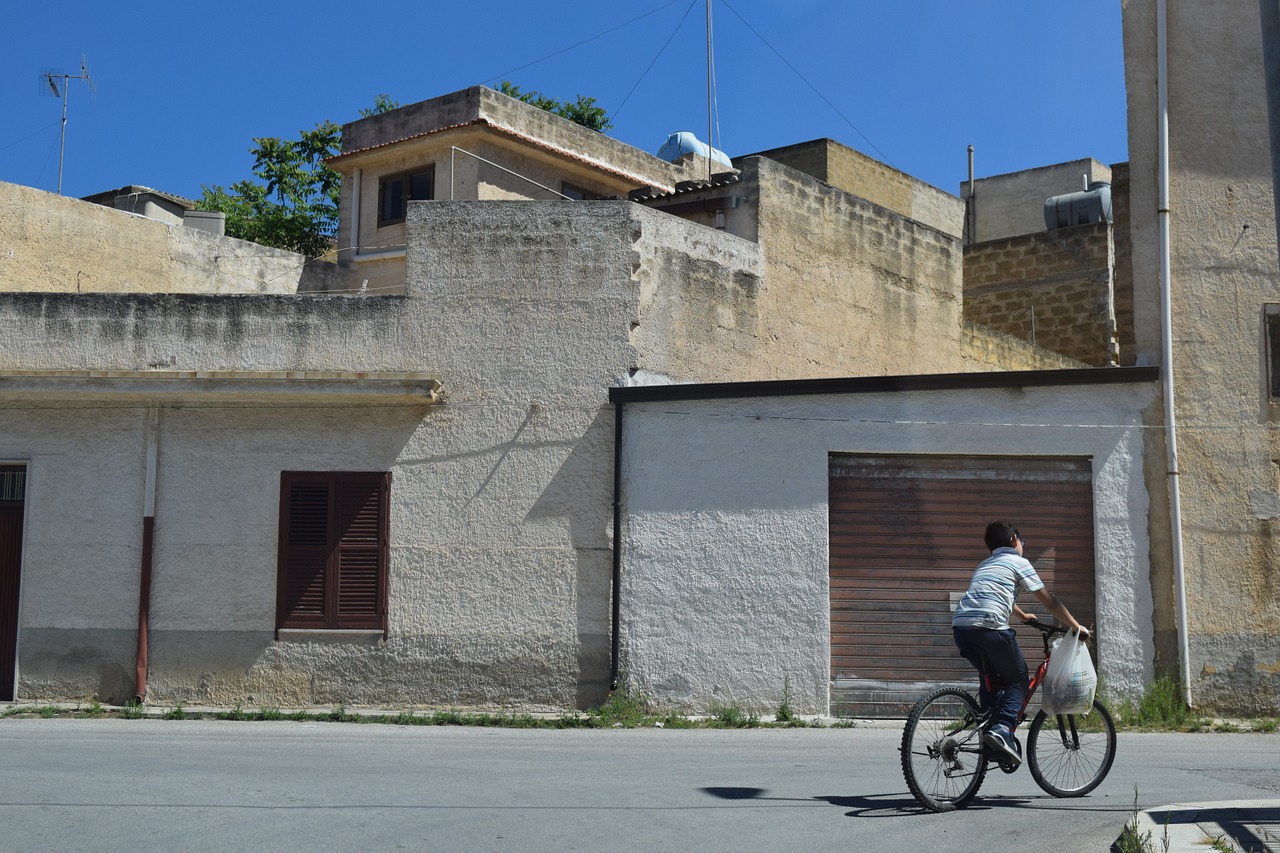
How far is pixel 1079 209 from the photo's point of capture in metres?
25.4

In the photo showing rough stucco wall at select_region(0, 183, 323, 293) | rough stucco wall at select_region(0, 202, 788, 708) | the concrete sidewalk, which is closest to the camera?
the concrete sidewalk

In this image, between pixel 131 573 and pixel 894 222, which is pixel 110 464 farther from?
pixel 894 222

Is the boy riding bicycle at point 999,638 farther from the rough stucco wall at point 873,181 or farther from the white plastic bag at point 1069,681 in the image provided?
the rough stucco wall at point 873,181

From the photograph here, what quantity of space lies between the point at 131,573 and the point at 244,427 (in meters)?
1.83

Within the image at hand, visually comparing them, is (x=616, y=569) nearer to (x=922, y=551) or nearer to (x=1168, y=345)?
(x=922, y=551)

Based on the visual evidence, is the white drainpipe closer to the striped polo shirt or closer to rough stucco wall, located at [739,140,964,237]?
the striped polo shirt

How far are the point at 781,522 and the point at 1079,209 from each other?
48.4 ft

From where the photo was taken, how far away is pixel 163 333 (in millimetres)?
14234

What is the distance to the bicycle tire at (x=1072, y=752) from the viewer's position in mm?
8031

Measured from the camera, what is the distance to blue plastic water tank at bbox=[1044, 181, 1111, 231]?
2523 centimetres

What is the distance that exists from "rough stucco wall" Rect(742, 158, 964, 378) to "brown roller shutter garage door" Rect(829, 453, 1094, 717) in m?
3.66

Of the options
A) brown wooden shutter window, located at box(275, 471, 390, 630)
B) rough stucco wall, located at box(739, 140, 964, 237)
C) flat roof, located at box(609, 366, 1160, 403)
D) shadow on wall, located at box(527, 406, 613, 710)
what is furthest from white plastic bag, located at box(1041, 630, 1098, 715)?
rough stucco wall, located at box(739, 140, 964, 237)

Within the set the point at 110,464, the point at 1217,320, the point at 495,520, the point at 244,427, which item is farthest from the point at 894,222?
the point at 110,464

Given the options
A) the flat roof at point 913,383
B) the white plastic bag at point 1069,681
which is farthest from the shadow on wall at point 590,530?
the white plastic bag at point 1069,681
